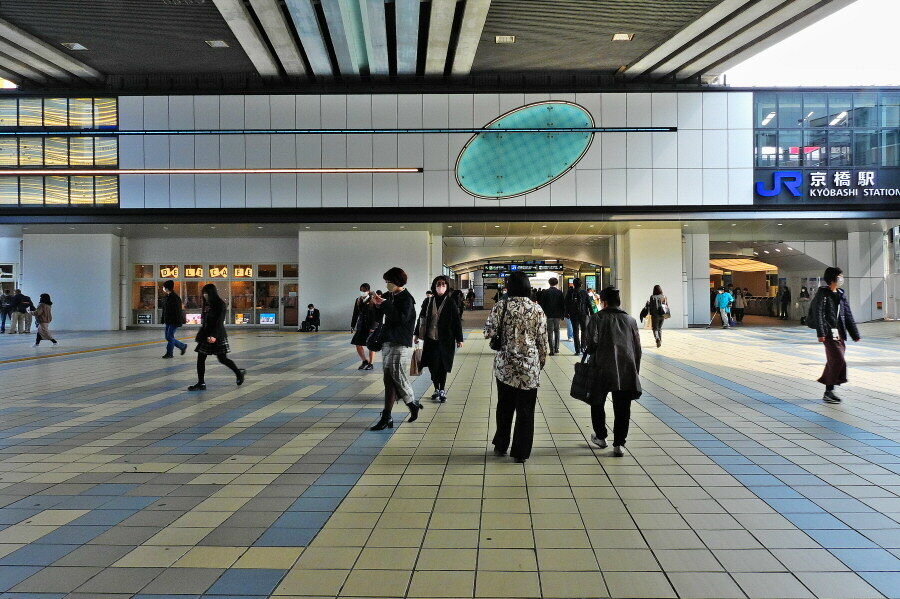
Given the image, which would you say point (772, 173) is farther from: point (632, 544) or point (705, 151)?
point (632, 544)

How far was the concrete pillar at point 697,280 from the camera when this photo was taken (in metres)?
28.5

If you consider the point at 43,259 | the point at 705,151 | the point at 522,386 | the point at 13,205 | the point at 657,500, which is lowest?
the point at 657,500

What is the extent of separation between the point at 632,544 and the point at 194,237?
28605mm

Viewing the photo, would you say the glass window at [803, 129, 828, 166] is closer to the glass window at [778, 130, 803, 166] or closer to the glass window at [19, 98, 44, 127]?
the glass window at [778, 130, 803, 166]

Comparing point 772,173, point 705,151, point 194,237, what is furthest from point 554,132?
point 194,237

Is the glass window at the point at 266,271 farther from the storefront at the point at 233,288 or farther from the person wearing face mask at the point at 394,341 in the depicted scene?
the person wearing face mask at the point at 394,341

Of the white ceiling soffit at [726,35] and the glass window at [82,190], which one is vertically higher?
the white ceiling soffit at [726,35]

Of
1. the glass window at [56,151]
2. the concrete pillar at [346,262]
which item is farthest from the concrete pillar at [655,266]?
the glass window at [56,151]

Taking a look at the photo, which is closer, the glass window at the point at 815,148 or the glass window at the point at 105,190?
the glass window at the point at 815,148

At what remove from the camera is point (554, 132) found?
77.2ft

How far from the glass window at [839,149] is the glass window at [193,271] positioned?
26.5 meters

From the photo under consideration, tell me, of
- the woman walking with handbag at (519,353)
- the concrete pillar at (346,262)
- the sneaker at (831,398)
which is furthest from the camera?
the concrete pillar at (346,262)

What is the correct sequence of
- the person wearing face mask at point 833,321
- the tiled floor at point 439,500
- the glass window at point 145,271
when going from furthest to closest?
the glass window at point 145,271 < the person wearing face mask at point 833,321 < the tiled floor at point 439,500

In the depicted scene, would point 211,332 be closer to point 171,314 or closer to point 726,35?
point 171,314
